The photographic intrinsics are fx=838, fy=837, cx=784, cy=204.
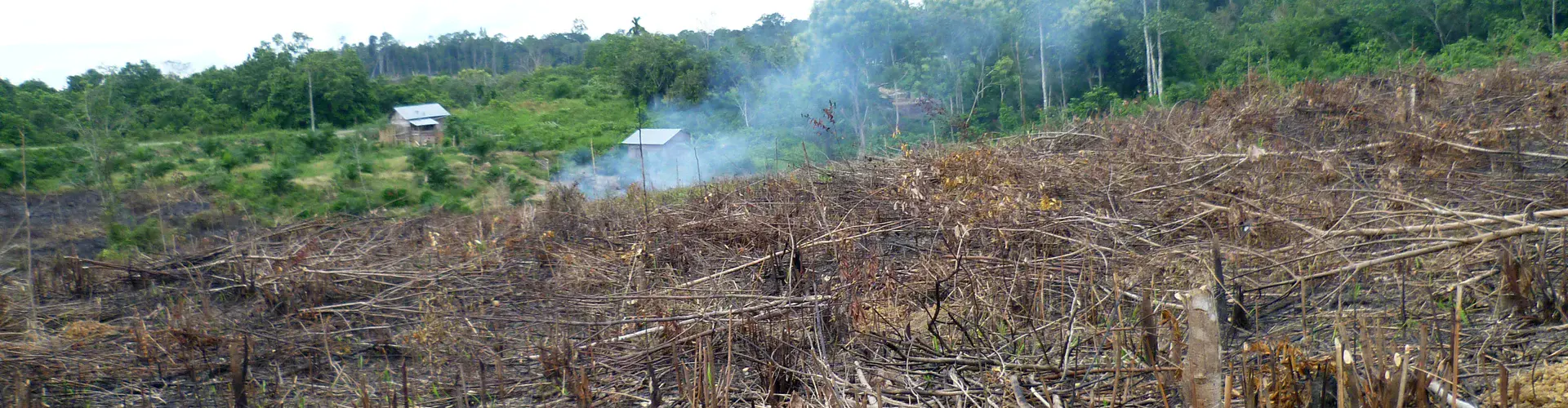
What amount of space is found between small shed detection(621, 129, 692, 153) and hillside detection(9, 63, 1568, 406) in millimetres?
12401

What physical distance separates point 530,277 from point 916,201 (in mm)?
2920

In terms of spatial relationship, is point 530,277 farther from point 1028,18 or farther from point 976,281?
point 1028,18

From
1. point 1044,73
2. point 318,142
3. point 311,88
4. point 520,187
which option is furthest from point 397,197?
point 1044,73

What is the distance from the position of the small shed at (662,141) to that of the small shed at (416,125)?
26.0 feet

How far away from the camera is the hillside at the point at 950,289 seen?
9.02 ft

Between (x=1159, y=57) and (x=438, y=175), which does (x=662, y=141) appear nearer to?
(x=438, y=175)

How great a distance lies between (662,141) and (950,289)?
55.5 feet

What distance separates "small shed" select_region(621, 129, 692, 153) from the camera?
2073cm

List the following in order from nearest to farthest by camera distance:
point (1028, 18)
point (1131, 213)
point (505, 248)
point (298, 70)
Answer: point (1131, 213)
point (505, 248)
point (1028, 18)
point (298, 70)

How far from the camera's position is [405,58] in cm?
7338

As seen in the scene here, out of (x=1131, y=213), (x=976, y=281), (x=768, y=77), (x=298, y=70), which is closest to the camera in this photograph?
(x=976, y=281)

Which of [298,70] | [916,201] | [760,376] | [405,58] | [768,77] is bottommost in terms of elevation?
[760,376]

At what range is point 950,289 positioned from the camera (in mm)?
4195

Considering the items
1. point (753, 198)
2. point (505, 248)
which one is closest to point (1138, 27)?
point (753, 198)
